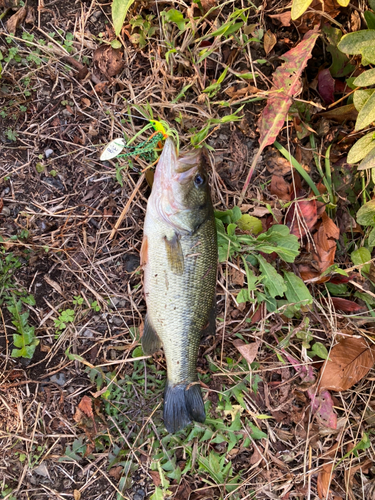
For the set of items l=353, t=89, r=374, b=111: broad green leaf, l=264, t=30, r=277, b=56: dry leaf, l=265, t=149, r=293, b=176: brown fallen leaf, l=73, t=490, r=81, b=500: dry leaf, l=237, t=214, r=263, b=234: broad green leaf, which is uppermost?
l=264, t=30, r=277, b=56: dry leaf

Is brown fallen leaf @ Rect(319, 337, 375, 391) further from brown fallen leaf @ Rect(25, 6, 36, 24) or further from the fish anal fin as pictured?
brown fallen leaf @ Rect(25, 6, 36, 24)

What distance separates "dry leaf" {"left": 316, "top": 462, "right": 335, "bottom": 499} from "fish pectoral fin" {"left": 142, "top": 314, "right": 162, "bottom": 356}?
1.89 metres

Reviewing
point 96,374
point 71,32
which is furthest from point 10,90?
point 96,374

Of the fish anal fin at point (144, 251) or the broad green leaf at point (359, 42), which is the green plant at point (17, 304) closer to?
the fish anal fin at point (144, 251)

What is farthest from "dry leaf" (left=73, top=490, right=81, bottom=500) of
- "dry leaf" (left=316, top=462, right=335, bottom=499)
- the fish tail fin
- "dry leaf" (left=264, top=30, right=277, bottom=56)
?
"dry leaf" (left=264, top=30, right=277, bottom=56)

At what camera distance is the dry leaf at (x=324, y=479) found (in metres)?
2.92

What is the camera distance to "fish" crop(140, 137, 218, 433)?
2318 millimetres

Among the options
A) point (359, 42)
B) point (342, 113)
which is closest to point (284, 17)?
point (359, 42)

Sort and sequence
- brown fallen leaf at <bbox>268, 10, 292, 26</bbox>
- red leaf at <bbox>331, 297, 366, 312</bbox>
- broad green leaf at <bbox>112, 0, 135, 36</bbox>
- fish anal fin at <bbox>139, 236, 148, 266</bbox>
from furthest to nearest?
red leaf at <bbox>331, 297, 366, 312</bbox>, brown fallen leaf at <bbox>268, 10, 292, 26</bbox>, fish anal fin at <bbox>139, 236, 148, 266</bbox>, broad green leaf at <bbox>112, 0, 135, 36</bbox>

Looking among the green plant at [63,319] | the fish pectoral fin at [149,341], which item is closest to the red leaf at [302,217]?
the fish pectoral fin at [149,341]

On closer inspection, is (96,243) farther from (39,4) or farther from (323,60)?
(323,60)

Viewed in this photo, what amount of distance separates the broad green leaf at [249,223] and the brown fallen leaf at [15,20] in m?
2.25

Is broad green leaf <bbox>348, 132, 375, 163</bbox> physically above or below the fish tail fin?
above

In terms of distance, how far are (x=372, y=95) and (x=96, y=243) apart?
222cm
